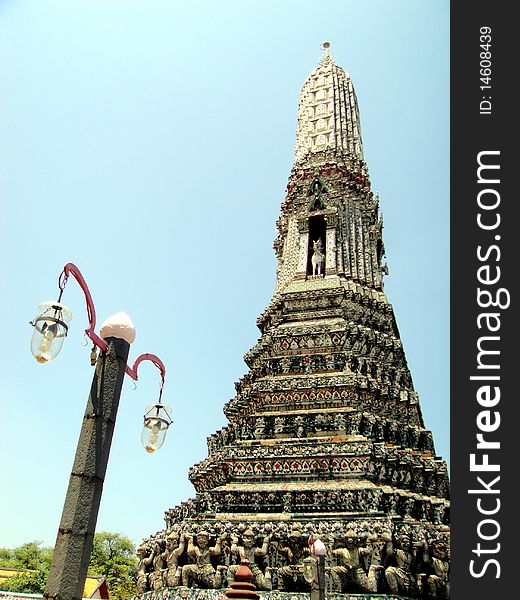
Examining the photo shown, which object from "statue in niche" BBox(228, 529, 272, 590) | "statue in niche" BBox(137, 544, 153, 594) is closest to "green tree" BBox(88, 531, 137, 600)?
"statue in niche" BBox(137, 544, 153, 594)

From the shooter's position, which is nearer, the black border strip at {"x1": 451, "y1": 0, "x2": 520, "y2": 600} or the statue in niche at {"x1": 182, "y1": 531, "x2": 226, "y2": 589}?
the black border strip at {"x1": 451, "y1": 0, "x2": 520, "y2": 600}

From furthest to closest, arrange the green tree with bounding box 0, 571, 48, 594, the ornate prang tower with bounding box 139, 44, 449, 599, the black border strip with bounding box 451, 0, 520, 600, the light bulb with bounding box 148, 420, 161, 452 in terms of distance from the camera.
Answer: the green tree with bounding box 0, 571, 48, 594, the ornate prang tower with bounding box 139, 44, 449, 599, the black border strip with bounding box 451, 0, 520, 600, the light bulb with bounding box 148, 420, 161, 452

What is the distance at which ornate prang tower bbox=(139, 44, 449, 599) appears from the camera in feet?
45.0

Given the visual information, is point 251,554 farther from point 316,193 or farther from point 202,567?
point 316,193

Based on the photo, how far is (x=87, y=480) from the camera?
194 inches

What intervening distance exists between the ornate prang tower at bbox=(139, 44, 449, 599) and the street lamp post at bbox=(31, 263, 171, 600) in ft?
32.3

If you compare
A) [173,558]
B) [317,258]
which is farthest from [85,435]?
[317,258]

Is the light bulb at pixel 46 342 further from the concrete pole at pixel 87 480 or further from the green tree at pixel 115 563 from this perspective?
the green tree at pixel 115 563

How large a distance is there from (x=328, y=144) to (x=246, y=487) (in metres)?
16.2

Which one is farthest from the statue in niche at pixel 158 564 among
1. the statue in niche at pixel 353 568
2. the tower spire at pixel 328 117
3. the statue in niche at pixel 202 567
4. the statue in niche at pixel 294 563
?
the tower spire at pixel 328 117

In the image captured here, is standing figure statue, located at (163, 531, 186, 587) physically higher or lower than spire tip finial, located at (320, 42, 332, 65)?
lower

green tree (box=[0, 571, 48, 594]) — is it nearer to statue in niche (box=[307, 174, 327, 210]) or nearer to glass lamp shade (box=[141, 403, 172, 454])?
statue in niche (box=[307, 174, 327, 210])

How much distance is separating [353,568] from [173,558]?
14.3ft

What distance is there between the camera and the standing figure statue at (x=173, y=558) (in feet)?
47.1
